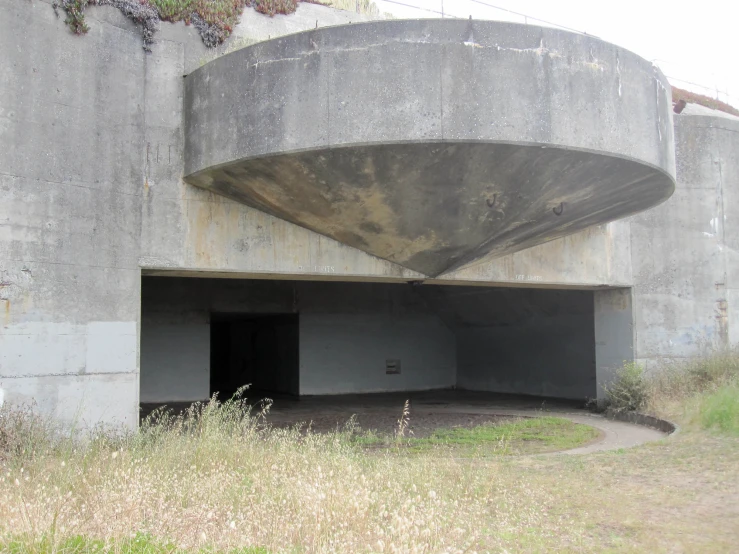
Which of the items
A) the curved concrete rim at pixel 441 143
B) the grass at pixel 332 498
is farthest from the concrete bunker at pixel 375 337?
the grass at pixel 332 498

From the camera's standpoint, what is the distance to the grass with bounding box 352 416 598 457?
887 centimetres

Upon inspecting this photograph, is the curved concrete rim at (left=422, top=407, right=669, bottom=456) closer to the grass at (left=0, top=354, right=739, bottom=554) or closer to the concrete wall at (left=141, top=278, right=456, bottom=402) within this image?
the grass at (left=0, top=354, right=739, bottom=554)

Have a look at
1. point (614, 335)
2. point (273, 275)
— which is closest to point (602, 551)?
point (273, 275)

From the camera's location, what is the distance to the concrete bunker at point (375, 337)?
15602 mm

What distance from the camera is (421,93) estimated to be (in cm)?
728

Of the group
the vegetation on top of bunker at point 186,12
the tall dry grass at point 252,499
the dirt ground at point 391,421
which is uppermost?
the vegetation on top of bunker at point 186,12

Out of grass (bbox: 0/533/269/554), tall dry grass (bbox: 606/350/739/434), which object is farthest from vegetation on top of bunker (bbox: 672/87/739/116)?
grass (bbox: 0/533/269/554)

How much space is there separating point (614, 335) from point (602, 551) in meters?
8.81

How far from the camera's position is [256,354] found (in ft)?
69.9

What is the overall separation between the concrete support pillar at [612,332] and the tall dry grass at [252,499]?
266 inches

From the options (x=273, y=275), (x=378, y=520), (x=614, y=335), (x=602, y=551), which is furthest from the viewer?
(x=614, y=335)

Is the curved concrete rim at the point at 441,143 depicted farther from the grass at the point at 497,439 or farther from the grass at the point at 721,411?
the grass at the point at 721,411

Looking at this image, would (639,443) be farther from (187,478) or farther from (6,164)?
(6,164)

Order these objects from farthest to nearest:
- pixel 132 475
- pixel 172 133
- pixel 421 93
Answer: pixel 172 133 → pixel 421 93 → pixel 132 475
